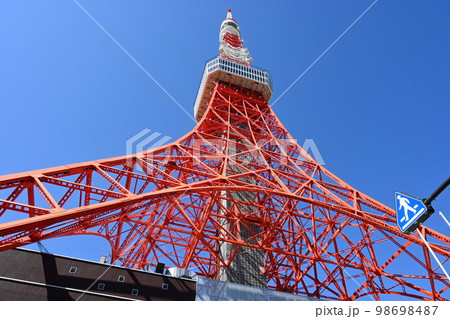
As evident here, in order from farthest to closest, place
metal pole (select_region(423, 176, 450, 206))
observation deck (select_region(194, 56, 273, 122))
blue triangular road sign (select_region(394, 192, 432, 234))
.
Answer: observation deck (select_region(194, 56, 273, 122)) < blue triangular road sign (select_region(394, 192, 432, 234)) < metal pole (select_region(423, 176, 450, 206))

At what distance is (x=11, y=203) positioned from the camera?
7.12 meters

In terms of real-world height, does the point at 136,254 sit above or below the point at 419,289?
above

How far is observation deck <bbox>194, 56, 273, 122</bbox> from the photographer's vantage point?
24.4 meters
